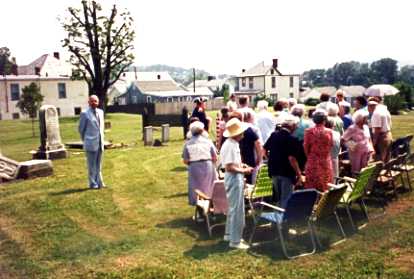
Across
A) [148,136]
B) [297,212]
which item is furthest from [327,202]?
[148,136]

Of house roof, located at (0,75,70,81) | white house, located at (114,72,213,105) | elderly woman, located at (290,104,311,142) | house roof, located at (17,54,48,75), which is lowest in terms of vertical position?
elderly woman, located at (290,104,311,142)

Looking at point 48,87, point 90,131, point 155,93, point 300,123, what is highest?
point 48,87

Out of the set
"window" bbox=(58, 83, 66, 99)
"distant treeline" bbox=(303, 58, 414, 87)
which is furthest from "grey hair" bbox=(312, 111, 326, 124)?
"distant treeline" bbox=(303, 58, 414, 87)

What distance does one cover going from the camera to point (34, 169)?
13102 millimetres

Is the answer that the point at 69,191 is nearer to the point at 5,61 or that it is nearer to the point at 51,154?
the point at 51,154

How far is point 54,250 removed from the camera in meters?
7.27

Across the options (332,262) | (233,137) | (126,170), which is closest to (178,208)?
(233,137)

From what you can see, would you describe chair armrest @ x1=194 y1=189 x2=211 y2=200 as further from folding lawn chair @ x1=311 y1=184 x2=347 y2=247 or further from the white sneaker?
folding lawn chair @ x1=311 y1=184 x2=347 y2=247

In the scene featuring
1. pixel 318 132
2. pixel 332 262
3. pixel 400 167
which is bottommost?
pixel 332 262

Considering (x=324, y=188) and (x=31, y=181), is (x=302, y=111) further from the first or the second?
(x=31, y=181)

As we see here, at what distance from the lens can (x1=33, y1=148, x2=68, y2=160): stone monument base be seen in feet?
52.1

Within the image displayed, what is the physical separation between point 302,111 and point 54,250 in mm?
5304

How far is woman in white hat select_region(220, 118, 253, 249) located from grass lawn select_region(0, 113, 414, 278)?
0.96 ft

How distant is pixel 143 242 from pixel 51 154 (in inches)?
380
